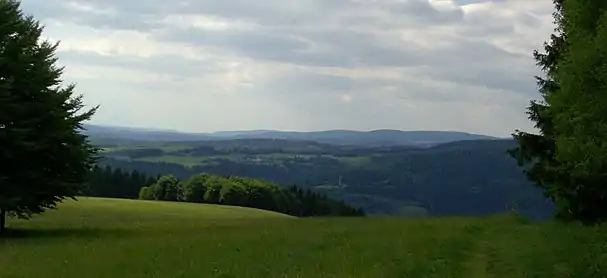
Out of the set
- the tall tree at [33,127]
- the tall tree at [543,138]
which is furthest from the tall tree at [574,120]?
the tall tree at [33,127]

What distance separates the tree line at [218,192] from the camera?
4500 inches

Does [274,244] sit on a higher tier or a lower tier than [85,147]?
lower

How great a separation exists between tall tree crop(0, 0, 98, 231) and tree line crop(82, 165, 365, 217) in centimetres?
7614

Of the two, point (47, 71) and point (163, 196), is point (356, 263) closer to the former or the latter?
point (47, 71)

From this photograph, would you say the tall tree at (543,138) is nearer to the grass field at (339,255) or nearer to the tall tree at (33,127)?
the grass field at (339,255)

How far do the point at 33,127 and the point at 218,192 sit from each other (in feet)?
269

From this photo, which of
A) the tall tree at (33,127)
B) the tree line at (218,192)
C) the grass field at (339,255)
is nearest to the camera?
the grass field at (339,255)

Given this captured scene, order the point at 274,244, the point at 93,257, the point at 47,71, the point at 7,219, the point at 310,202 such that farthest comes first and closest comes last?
the point at 310,202 → the point at 7,219 → the point at 47,71 → the point at 274,244 → the point at 93,257

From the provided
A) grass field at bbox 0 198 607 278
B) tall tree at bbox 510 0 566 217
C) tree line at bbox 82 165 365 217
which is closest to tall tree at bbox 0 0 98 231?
grass field at bbox 0 198 607 278

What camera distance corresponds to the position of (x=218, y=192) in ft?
378

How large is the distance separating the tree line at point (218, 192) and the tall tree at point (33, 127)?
7614cm

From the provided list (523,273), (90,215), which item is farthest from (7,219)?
(523,273)

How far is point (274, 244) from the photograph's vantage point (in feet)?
83.9

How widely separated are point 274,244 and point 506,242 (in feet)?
25.2
